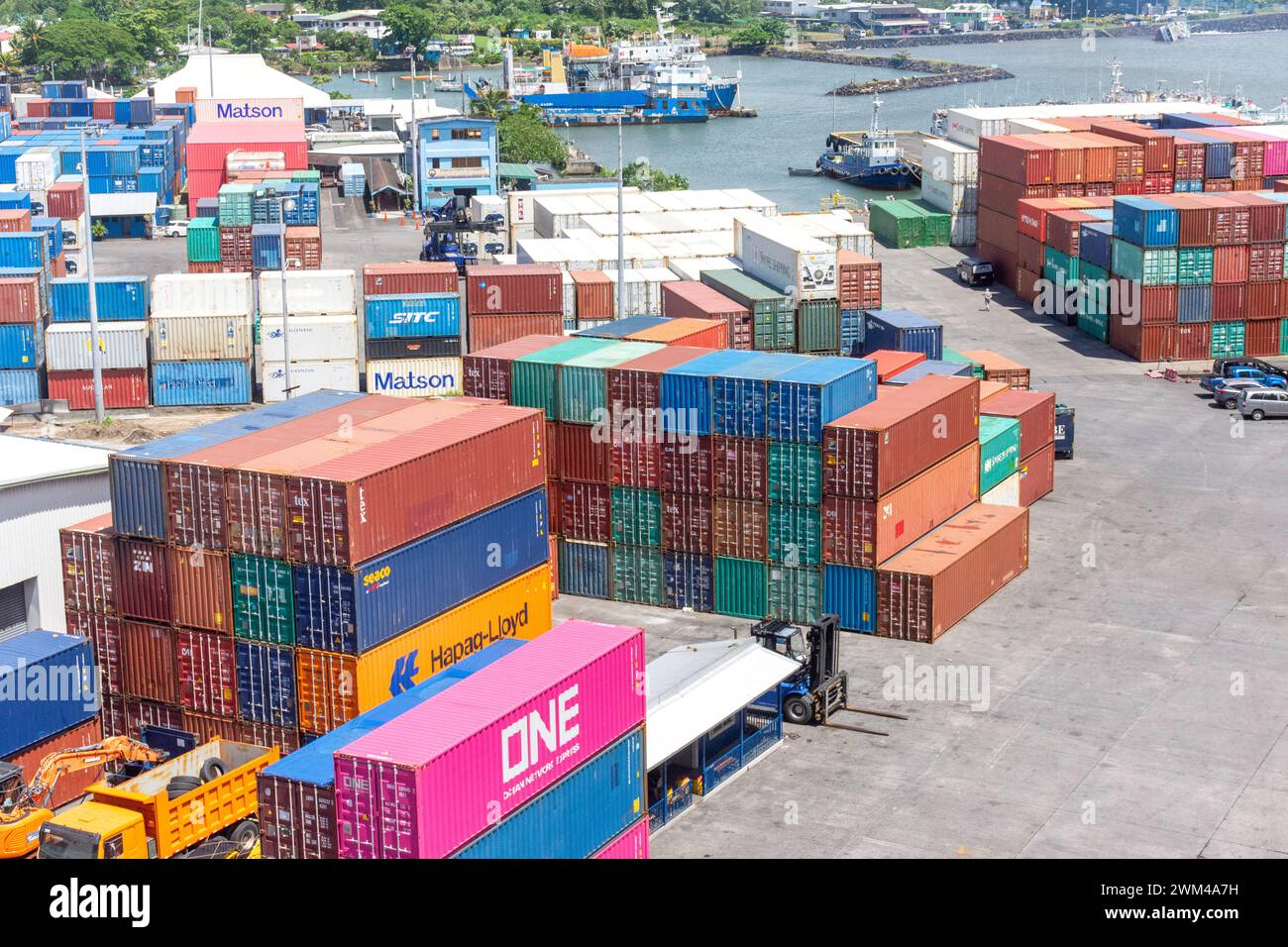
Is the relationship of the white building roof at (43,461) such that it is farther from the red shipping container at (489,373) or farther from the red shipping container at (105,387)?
the red shipping container at (105,387)

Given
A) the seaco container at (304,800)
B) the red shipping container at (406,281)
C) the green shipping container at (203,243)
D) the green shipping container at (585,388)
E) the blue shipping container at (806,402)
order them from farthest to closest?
the green shipping container at (203,243)
the red shipping container at (406,281)
the green shipping container at (585,388)
the blue shipping container at (806,402)
the seaco container at (304,800)

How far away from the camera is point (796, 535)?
4378 cm

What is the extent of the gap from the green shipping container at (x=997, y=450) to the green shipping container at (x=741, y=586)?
924cm

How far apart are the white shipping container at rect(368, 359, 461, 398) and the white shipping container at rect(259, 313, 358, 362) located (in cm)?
214

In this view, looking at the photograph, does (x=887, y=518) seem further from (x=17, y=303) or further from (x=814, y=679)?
(x=17, y=303)

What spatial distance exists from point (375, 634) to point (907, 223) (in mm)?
80098

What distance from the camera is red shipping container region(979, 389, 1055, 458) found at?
5359cm

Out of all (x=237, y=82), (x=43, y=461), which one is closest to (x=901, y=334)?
(x=43, y=461)

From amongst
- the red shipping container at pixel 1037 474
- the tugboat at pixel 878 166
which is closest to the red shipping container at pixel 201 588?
the red shipping container at pixel 1037 474

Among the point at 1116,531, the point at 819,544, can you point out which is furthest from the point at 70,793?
the point at 1116,531

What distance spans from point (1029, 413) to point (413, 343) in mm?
25768

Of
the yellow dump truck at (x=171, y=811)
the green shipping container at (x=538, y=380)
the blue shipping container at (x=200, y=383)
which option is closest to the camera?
the yellow dump truck at (x=171, y=811)

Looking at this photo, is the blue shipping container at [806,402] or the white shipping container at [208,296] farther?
the white shipping container at [208,296]

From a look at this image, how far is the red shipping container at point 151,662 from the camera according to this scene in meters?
34.0
